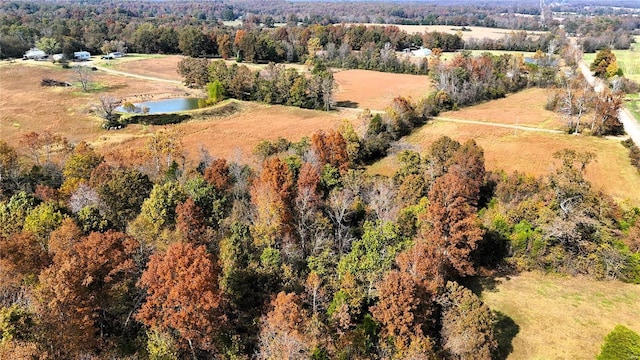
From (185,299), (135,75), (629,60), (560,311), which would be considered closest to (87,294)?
(185,299)

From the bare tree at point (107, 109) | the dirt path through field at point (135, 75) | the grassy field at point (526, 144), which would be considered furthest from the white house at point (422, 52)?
the bare tree at point (107, 109)

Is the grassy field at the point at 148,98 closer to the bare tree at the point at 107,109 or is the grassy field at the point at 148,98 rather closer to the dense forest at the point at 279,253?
the bare tree at the point at 107,109

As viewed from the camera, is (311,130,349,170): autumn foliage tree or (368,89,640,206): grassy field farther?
(368,89,640,206): grassy field

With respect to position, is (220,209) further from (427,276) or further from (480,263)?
(480,263)

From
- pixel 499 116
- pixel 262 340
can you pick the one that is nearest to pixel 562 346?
pixel 262 340

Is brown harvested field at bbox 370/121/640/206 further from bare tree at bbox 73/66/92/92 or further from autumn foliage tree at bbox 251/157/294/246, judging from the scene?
bare tree at bbox 73/66/92/92

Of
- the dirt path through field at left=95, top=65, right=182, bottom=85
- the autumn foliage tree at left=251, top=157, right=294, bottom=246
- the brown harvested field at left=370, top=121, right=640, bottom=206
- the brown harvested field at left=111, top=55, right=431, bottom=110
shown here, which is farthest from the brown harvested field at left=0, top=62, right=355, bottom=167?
the autumn foliage tree at left=251, top=157, right=294, bottom=246
